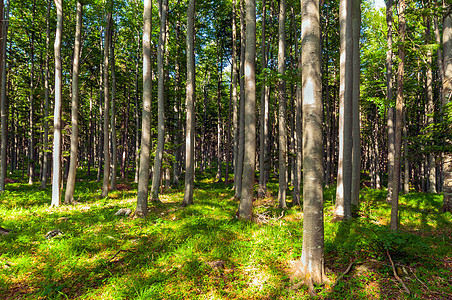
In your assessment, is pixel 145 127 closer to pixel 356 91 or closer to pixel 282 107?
pixel 282 107

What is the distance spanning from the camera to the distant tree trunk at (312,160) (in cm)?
384

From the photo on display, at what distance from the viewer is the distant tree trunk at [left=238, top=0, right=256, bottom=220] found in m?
7.34

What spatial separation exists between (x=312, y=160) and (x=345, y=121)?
4907mm

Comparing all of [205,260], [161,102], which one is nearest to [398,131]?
[205,260]

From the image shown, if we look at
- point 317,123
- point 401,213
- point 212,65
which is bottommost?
point 401,213

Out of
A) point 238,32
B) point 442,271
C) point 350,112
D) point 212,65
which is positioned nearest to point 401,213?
point 350,112

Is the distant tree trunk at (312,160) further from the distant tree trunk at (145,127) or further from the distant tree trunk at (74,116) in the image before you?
the distant tree trunk at (74,116)

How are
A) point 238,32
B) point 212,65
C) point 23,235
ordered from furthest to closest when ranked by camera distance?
point 212,65
point 238,32
point 23,235

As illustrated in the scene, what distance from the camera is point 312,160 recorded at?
3889 mm

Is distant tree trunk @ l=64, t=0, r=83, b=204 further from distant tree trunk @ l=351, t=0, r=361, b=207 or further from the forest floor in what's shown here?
distant tree trunk @ l=351, t=0, r=361, b=207

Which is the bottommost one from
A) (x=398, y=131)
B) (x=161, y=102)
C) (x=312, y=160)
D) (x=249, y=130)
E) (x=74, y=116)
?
(x=312, y=160)

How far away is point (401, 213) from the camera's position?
9328 mm

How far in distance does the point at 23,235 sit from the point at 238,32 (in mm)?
18969

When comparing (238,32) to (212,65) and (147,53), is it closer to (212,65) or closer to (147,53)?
(212,65)
